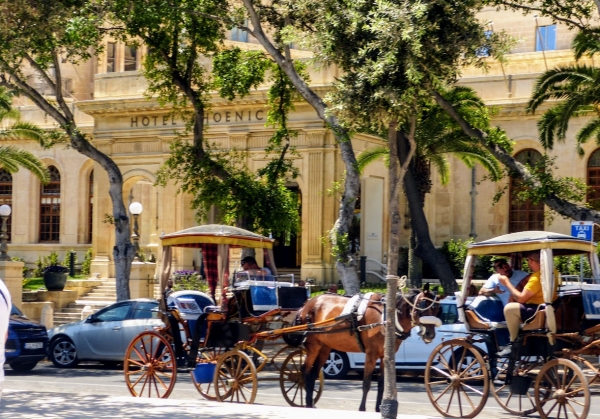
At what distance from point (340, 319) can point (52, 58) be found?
12518mm

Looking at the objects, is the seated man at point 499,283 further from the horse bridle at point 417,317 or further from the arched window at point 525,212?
the arched window at point 525,212

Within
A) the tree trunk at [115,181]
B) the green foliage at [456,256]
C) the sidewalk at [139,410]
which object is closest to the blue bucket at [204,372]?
the sidewalk at [139,410]

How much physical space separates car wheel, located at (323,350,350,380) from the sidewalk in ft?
20.7

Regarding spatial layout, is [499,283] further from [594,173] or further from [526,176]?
[594,173]

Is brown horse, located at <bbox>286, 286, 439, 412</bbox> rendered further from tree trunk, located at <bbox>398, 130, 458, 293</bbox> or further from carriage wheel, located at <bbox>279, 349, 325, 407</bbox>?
tree trunk, located at <bbox>398, 130, 458, 293</bbox>

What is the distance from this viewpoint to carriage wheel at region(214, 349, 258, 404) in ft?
47.7

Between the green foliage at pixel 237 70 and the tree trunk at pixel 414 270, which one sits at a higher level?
the green foliage at pixel 237 70

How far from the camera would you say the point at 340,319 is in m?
A: 14.2

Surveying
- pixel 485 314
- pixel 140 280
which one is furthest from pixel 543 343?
pixel 140 280

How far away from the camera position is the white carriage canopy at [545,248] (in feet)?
41.3

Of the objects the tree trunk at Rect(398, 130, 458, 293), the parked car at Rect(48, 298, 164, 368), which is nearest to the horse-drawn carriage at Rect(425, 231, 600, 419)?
the parked car at Rect(48, 298, 164, 368)

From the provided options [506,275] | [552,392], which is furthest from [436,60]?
[552,392]

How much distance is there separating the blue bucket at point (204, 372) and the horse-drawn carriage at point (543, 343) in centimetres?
351

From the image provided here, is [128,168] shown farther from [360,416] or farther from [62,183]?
[360,416]
